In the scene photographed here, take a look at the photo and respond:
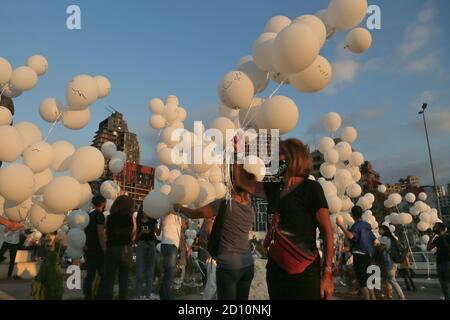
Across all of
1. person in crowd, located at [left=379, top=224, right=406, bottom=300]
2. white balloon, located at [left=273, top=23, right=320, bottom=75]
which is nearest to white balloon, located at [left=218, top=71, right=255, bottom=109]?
white balloon, located at [left=273, top=23, right=320, bottom=75]

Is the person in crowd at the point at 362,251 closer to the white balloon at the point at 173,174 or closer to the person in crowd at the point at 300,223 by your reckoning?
the person in crowd at the point at 300,223

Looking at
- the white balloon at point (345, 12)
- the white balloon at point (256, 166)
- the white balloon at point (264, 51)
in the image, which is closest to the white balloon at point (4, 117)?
the white balloon at point (264, 51)

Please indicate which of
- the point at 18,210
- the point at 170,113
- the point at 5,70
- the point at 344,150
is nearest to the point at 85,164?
the point at 18,210

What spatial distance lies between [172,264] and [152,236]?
537 mm

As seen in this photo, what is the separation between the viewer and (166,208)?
3873mm

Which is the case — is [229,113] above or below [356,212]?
above

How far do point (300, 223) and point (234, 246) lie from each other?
697 mm

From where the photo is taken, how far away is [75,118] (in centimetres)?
605

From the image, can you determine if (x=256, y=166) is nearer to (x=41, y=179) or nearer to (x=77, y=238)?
(x=77, y=238)

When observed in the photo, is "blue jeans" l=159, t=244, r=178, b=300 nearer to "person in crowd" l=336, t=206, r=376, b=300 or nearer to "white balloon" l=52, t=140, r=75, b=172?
"white balloon" l=52, t=140, r=75, b=172

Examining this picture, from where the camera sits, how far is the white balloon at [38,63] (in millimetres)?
6820

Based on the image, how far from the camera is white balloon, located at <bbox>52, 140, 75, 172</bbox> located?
18.6ft
